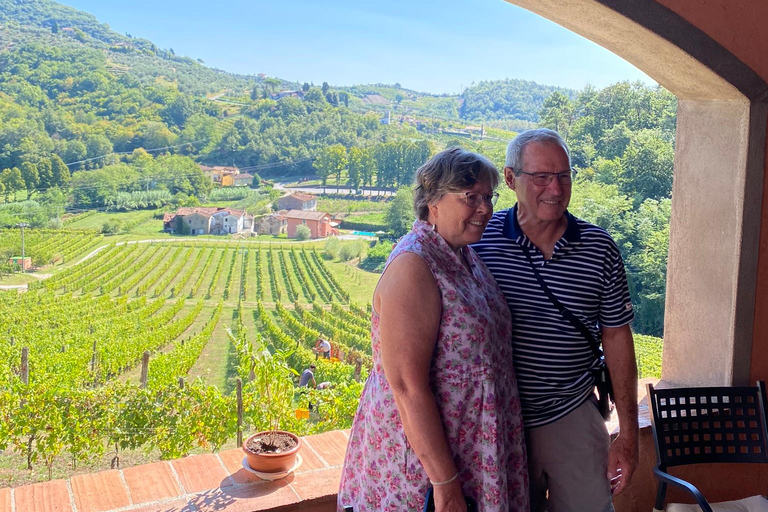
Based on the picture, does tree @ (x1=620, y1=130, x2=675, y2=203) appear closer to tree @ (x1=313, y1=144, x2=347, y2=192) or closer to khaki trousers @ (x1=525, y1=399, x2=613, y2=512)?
khaki trousers @ (x1=525, y1=399, x2=613, y2=512)

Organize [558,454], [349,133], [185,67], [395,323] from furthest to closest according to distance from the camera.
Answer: [185,67] → [349,133] → [558,454] → [395,323]

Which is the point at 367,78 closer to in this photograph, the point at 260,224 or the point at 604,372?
the point at 260,224

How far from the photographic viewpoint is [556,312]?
1.31m

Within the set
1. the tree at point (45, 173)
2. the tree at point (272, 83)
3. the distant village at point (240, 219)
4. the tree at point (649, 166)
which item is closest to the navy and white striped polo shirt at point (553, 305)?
the tree at point (649, 166)

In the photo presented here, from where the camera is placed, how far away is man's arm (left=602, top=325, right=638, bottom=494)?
139 cm

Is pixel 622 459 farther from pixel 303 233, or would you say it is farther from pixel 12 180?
pixel 12 180

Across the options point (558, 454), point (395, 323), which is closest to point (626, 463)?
point (558, 454)

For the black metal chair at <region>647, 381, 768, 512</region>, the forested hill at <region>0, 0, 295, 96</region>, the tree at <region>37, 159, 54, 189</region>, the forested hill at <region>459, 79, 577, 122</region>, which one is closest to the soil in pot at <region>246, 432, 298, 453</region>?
the black metal chair at <region>647, 381, 768, 512</region>

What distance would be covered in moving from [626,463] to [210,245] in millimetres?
14000

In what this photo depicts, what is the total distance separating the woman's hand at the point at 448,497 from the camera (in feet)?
3.52

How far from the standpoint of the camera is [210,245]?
14680 mm

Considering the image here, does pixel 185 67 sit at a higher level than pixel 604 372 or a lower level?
higher

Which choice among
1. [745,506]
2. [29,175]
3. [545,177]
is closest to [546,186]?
[545,177]

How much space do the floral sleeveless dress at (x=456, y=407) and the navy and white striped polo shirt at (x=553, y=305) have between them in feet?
0.50
